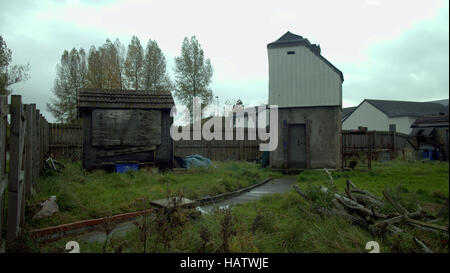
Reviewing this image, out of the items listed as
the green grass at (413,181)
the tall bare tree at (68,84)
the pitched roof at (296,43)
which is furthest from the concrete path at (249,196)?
the tall bare tree at (68,84)

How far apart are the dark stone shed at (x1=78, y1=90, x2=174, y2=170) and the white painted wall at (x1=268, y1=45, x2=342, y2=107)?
16.8 feet

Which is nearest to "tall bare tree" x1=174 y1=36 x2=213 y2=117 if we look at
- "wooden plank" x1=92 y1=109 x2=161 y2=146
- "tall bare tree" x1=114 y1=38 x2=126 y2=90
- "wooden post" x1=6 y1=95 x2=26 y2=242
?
"wooden plank" x1=92 y1=109 x2=161 y2=146

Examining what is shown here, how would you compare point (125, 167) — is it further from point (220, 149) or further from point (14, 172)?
point (220, 149)

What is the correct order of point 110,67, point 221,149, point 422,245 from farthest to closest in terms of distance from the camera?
point 110,67, point 221,149, point 422,245

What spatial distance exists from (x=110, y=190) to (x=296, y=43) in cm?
1005

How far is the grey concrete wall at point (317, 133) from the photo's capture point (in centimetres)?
1283

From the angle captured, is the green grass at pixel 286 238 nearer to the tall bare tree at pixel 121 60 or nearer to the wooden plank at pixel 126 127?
the wooden plank at pixel 126 127

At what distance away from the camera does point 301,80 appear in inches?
517

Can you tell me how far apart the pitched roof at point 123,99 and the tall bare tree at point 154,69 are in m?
12.0

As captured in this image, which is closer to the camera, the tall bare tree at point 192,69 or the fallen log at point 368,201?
the fallen log at point 368,201

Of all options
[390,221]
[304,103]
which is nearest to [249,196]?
[390,221]

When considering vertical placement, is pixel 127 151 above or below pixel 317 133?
below

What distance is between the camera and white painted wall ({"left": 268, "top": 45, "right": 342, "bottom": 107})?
42.0 feet
